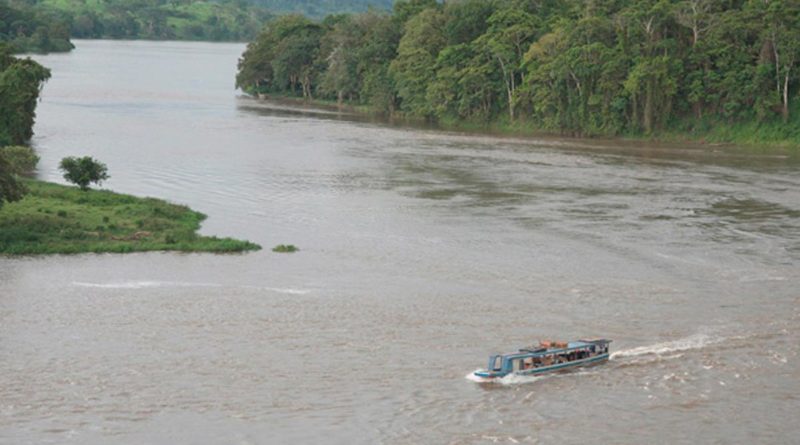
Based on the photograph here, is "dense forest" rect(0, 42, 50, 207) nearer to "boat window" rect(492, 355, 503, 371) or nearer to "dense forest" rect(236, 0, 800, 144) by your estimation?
"boat window" rect(492, 355, 503, 371)

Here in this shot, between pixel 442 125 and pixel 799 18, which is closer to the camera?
pixel 799 18

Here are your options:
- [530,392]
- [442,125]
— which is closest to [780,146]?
[442,125]

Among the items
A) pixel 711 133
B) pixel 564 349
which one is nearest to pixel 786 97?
pixel 711 133

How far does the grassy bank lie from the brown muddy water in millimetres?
763

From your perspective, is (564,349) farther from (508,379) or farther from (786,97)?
(786,97)

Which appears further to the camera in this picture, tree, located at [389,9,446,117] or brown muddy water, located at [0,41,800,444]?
tree, located at [389,9,446,117]

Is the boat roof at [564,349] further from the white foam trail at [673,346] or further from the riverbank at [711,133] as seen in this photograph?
the riverbank at [711,133]

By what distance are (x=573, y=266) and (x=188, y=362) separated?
12397mm

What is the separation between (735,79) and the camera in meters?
60.0

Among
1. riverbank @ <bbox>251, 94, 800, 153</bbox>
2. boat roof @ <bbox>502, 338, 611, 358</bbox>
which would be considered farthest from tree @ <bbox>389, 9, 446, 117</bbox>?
boat roof @ <bbox>502, 338, 611, 358</bbox>

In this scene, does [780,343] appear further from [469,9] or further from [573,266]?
[469,9]

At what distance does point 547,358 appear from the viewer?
22.3m

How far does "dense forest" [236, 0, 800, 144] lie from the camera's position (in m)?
59.9

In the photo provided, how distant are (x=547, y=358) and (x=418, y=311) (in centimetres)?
498
